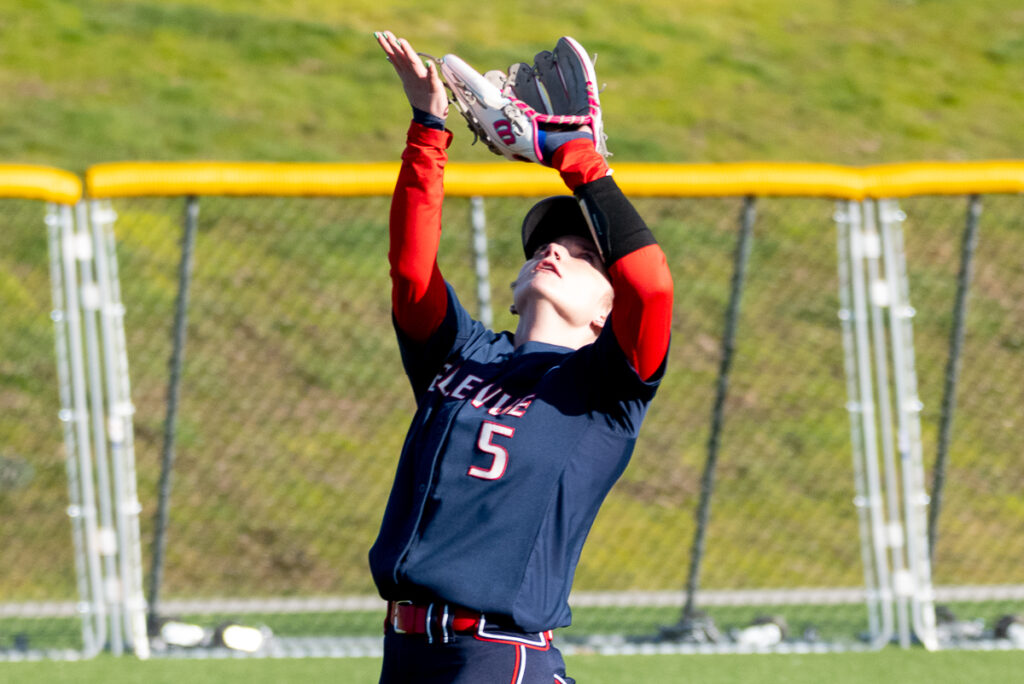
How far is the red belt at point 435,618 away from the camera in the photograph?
2094 mm

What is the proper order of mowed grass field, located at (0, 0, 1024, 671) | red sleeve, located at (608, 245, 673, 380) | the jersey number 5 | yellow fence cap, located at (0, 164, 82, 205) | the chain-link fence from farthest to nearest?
1. mowed grass field, located at (0, 0, 1024, 671)
2. the chain-link fence
3. yellow fence cap, located at (0, 164, 82, 205)
4. the jersey number 5
5. red sleeve, located at (608, 245, 673, 380)

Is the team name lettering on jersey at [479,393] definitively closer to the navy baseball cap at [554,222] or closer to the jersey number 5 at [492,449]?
the jersey number 5 at [492,449]

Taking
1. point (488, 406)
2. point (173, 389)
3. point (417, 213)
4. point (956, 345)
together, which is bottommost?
point (173, 389)

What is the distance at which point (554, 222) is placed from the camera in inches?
95.5

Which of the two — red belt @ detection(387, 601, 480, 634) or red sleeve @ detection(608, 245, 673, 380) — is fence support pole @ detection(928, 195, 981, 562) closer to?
red sleeve @ detection(608, 245, 673, 380)

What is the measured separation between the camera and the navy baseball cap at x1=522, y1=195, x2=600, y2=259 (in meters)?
2.40

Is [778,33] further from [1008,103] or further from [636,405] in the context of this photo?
[636,405]

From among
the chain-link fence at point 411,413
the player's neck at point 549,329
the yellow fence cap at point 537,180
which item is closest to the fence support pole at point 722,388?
the chain-link fence at point 411,413

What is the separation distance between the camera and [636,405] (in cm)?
218

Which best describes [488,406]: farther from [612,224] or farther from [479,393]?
[612,224]

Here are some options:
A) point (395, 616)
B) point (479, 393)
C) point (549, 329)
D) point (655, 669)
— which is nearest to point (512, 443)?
point (479, 393)

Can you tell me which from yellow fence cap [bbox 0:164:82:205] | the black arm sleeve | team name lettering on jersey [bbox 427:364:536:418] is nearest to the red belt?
team name lettering on jersey [bbox 427:364:536:418]

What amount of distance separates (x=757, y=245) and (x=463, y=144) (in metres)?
2.89

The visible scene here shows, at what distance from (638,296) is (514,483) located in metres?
0.42
